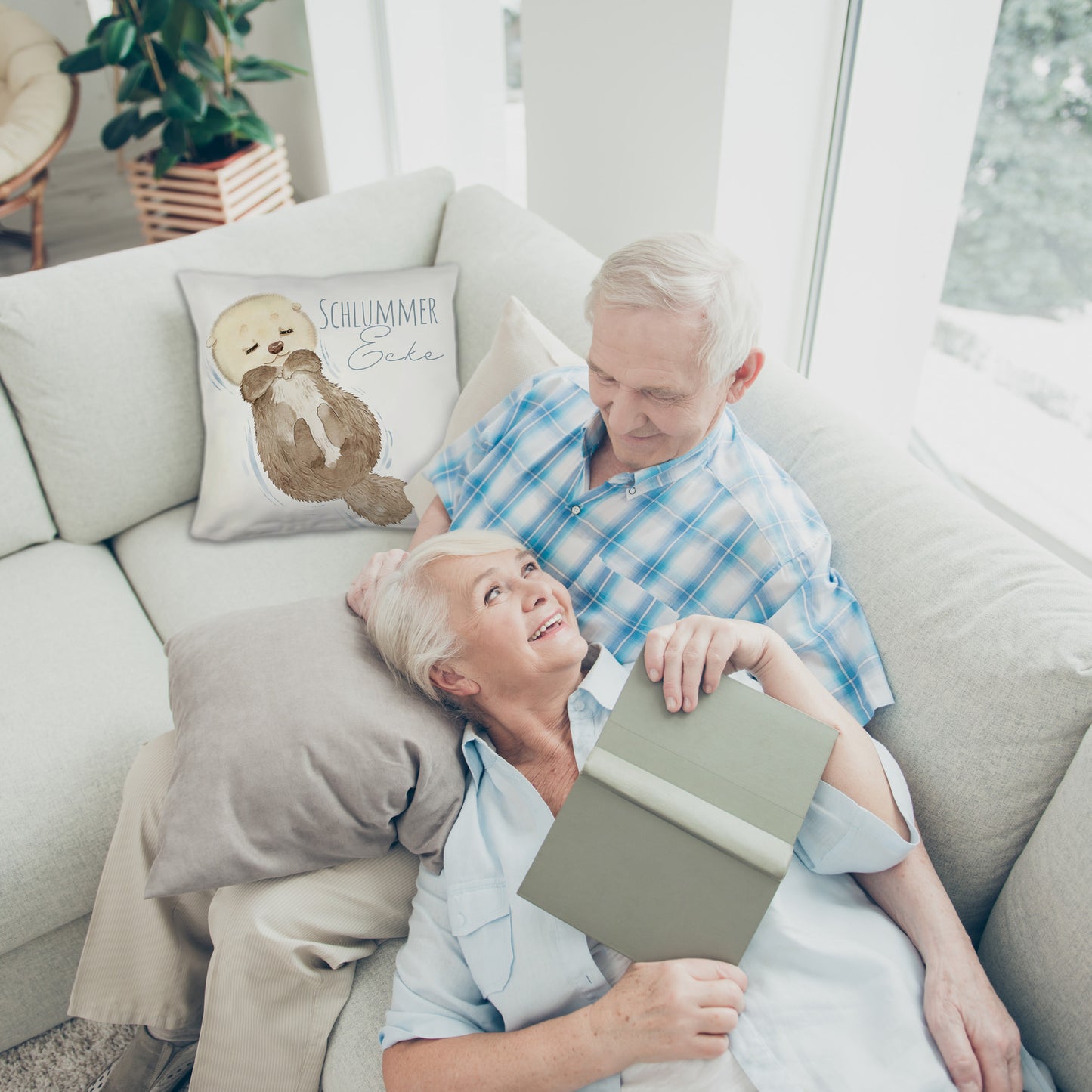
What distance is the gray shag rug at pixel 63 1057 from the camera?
1327 mm

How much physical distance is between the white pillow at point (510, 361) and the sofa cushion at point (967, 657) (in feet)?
1.83

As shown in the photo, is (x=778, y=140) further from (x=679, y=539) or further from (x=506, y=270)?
(x=679, y=539)

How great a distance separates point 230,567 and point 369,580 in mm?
541

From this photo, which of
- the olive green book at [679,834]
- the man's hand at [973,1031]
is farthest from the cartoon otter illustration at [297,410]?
the man's hand at [973,1031]

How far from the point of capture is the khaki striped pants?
40.3 inches

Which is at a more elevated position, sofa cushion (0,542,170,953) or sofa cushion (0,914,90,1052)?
sofa cushion (0,542,170,953)

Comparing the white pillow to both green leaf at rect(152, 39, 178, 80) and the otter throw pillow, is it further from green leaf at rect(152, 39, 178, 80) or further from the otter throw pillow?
green leaf at rect(152, 39, 178, 80)

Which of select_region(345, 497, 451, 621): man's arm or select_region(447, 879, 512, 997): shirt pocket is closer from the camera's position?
select_region(447, 879, 512, 997): shirt pocket

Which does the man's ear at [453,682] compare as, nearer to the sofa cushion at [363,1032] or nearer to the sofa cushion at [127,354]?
the sofa cushion at [363,1032]

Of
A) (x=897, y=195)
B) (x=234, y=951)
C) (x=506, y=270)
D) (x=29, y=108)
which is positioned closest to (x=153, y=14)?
(x=29, y=108)

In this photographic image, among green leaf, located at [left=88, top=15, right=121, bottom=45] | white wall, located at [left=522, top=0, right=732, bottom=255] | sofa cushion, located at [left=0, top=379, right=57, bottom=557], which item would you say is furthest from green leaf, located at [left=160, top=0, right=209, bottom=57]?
sofa cushion, located at [left=0, top=379, right=57, bottom=557]

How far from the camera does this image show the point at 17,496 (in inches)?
65.2

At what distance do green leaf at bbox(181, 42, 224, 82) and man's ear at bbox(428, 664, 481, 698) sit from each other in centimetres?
248

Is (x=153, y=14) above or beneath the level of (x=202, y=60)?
above
